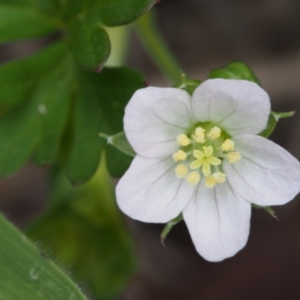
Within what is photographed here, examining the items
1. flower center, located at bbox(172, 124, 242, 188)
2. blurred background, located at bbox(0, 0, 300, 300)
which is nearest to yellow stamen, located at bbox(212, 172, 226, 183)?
flower center, located at bbox(172, 124, 242, 188)

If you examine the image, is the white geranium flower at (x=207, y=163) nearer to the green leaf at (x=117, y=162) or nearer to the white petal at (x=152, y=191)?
the white petal at (x=152, y=191)

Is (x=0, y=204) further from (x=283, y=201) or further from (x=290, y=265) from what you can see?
(x=283, y=201)

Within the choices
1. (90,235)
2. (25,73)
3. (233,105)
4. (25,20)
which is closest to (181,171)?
(233,105)

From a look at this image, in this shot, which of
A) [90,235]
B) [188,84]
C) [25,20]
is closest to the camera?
[188,84]

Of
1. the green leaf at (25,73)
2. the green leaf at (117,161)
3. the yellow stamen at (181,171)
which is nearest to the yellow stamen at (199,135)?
the yellow stamen at (181,171)

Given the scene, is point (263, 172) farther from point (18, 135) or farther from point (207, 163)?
point (18, 135)

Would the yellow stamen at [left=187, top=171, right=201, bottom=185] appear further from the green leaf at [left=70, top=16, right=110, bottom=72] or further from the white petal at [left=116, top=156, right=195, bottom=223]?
the green leaf at [left=70, top=16, right=110, bottom=72]
